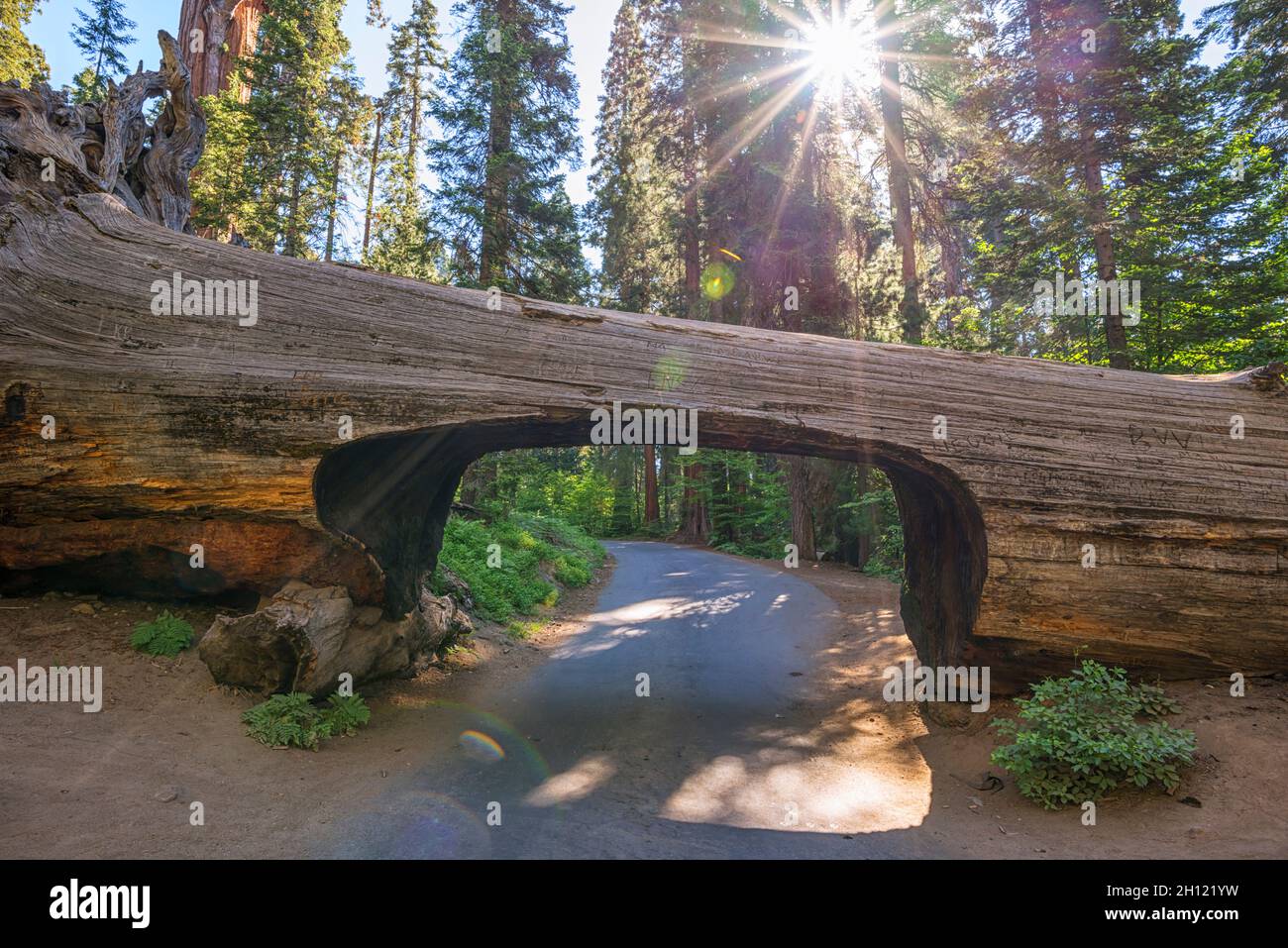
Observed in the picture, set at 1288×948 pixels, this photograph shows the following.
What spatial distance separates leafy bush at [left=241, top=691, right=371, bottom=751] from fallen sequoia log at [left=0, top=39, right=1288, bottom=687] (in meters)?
1.15

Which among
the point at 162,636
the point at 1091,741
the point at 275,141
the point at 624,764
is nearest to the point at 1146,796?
the point at 1091,741

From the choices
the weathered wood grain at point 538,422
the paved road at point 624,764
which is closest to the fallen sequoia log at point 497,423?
the weathered wood grain at point 538,422

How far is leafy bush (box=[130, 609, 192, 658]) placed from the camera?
18.7 feet

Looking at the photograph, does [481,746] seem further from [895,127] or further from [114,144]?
[895,127]

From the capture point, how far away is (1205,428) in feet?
19.1

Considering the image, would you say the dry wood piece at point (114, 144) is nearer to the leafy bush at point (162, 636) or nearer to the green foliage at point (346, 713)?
the leafy bush at point (162, 636)

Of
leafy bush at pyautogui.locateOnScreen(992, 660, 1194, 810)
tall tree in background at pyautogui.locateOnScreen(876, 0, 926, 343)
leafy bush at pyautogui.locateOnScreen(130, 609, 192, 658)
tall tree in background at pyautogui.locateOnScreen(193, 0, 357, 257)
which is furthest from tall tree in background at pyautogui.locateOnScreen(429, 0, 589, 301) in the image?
leafy bush at pyautogui.locateOnScreen(992, 660, 1194, 810)

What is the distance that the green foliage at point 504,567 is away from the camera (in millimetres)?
11570

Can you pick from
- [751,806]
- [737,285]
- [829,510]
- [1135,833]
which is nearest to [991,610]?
[1135,833]

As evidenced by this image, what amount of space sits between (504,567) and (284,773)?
9159mm

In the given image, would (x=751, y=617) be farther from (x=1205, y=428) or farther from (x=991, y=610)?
(x=1205, y=428)

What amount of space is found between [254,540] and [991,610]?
267 inches

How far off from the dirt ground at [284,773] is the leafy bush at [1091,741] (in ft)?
0.46

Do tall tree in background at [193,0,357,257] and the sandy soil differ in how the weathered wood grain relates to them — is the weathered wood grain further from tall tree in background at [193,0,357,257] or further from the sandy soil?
tall tree in background at [193,0,357,257]
